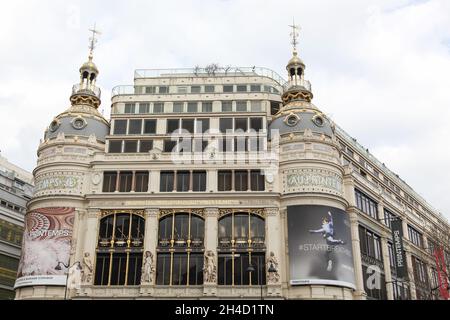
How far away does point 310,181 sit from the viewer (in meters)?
59.1

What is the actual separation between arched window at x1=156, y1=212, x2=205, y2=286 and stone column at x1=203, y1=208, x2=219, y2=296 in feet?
2.61

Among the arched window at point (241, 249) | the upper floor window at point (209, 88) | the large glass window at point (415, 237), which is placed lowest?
the arched window at point (241, 249)

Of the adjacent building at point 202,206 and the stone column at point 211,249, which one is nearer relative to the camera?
the stone column at point 211,249

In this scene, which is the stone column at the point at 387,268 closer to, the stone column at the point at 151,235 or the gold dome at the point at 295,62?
the gold dome at the point at 295,62

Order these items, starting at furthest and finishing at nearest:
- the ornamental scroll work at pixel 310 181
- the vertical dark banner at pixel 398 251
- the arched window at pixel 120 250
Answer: the vertical dark banner at pixel 398 251
the ornamental scroll work at pixel 310 181
the arched window at pixel 120 250

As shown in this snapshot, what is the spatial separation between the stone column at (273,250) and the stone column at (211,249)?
5.59 m

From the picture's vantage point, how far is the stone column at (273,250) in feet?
179

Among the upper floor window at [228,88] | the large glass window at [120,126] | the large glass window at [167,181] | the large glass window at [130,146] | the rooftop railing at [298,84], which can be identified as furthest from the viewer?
the upper floor window at [228,88]

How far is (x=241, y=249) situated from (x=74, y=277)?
59.5 ft

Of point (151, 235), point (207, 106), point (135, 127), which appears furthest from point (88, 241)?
point (207, 106)

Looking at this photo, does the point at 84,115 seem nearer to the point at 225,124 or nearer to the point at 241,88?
the point at 225,124

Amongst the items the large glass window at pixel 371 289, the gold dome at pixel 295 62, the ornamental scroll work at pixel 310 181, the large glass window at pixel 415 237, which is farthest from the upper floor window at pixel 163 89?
the large glass window at pixel 415 237
